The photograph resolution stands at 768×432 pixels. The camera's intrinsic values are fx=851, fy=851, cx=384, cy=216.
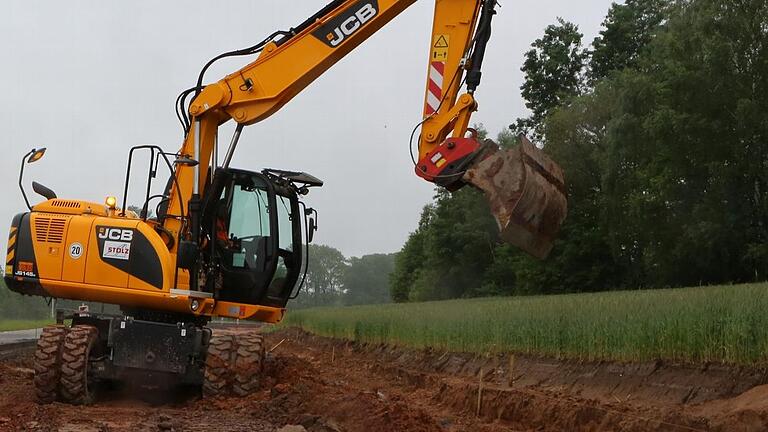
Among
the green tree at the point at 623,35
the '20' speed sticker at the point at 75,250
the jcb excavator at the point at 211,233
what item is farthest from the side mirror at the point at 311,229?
the green tree at the point at 623,35

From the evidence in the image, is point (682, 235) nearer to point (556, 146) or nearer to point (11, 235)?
point (556, 146)

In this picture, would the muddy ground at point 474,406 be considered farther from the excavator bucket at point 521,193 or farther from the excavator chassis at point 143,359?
the excavator bucket at point 521,193

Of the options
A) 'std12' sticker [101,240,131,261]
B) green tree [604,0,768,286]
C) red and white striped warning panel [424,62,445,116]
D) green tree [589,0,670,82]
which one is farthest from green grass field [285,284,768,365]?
green tree [589,0,670,82]

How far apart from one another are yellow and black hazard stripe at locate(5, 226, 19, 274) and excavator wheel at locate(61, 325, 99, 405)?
110 centimetres

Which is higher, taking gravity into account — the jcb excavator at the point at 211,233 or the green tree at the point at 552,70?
the green tree at the point at 552,70

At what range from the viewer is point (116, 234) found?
9703mm

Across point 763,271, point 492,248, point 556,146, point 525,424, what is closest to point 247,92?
point 525,424

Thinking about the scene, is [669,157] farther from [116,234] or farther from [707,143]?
[116,234]

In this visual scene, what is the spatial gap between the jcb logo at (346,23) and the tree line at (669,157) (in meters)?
22.1

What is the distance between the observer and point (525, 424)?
30.9 ft

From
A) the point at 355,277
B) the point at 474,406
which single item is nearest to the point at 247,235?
the point at 474,406

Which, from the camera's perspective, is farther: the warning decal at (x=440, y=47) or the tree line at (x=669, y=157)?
the tree line at (x=669, y=157)

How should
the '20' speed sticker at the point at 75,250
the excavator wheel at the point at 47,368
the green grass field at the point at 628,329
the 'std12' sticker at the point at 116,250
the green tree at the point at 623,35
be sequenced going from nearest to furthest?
1. the green grass field at the point at 628,329
2. the excavator wheel at the point at 47,368
3. the 'std12' sticker at the point at 116,250
4. the '20' speed sticker at the point at 75,250
5. the green tree at the point at 623,35

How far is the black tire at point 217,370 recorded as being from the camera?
31.7ft
